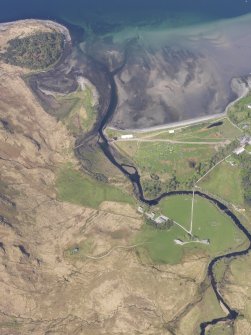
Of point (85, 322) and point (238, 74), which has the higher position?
point (238, 74)

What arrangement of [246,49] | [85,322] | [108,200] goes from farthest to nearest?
[246,49] < [108,200] < [85,322]

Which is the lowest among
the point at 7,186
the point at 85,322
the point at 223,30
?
the point at 85,322

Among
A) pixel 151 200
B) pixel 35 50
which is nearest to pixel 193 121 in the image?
pixel 151 200

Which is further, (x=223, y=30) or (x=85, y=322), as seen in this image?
(x=223, y=30)

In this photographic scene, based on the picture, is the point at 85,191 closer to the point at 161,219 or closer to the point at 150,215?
the point at 150,215

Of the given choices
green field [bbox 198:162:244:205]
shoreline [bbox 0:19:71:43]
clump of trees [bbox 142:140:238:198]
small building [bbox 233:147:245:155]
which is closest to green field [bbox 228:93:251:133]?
small building [bbox 233:147:245:155]

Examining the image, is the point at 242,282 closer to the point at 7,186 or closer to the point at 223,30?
the point at 7,186

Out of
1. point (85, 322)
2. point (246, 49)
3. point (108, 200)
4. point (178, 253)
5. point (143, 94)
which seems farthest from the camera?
point (246, 49)

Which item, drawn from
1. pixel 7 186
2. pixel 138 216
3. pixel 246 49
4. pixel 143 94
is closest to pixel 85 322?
→ pixel 138 216
